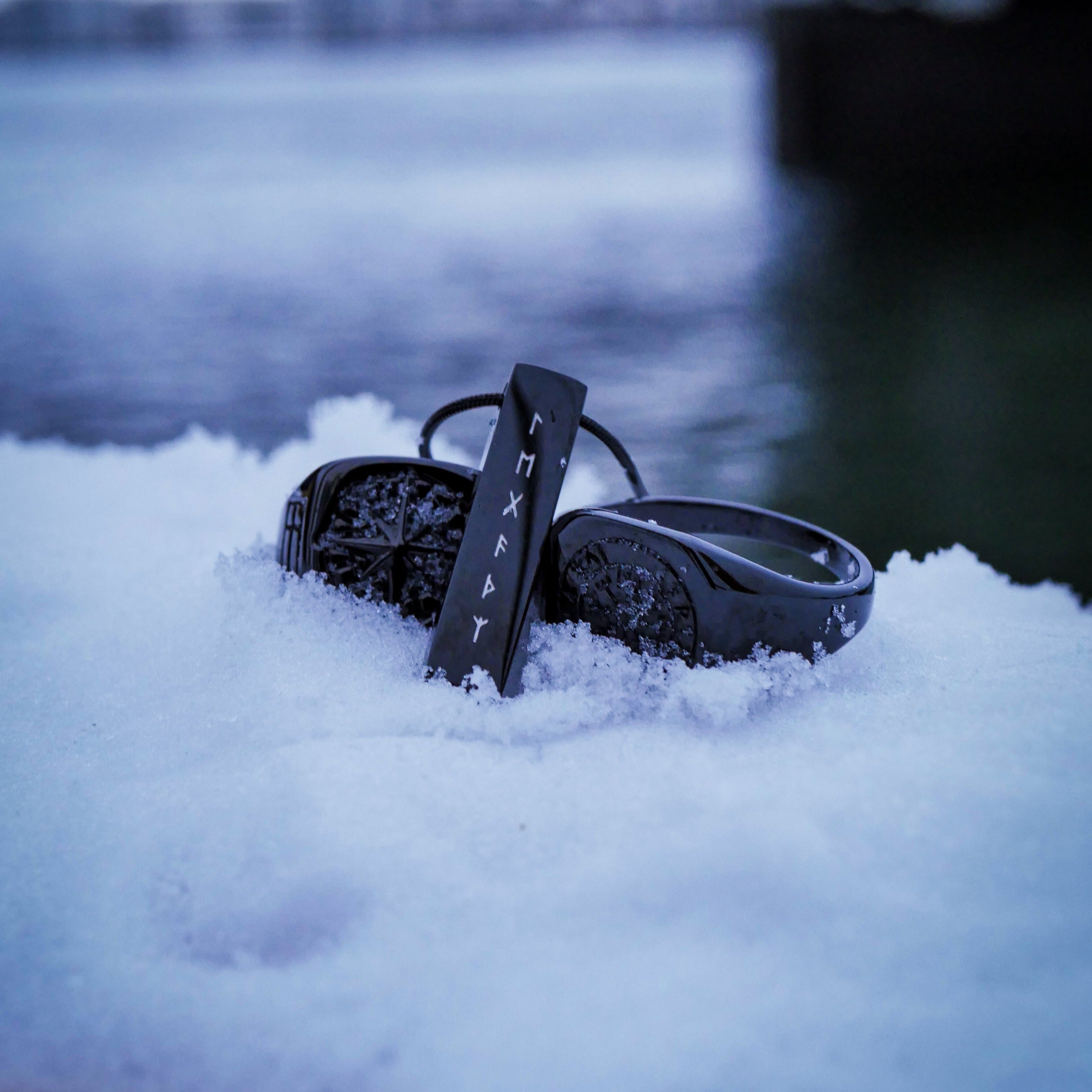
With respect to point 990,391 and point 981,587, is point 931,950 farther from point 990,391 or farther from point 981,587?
point 990,391

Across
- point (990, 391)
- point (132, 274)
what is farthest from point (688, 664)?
point (132, 274)

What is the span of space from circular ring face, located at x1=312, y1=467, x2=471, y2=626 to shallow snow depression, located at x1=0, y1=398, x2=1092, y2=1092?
27mm

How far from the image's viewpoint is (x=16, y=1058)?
1.65 ft

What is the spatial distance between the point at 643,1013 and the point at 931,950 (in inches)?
6.5

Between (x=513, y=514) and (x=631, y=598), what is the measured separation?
11 cm

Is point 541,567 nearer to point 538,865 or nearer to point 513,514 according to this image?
point 513,514

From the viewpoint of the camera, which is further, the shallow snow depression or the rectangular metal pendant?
the rectangular metal pendant

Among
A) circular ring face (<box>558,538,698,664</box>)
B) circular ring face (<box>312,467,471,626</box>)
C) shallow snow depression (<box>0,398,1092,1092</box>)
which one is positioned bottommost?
shallow snow depression (<box>0,398,1092,1092</box>)

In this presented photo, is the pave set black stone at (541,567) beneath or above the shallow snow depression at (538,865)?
above

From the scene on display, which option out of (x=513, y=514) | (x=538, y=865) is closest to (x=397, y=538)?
(x=513, y=514)

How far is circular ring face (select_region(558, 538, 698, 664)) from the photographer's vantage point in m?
0.70

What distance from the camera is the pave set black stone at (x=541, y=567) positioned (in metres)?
0.70

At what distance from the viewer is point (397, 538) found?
785 millimetres

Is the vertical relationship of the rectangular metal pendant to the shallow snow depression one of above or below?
above
